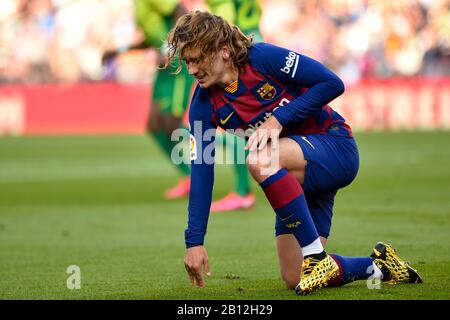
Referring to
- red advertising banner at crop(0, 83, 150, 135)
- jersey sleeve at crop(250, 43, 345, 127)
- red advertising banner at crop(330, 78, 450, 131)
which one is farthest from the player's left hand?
red advertising banner at crop(0, 83, 150, 135)

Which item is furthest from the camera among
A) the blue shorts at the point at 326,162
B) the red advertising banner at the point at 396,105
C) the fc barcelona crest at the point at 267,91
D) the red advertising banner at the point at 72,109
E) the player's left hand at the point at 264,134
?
the red advertising banner at the point at 72,109

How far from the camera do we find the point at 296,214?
17.7 ft

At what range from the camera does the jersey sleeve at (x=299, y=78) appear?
5.54 metres

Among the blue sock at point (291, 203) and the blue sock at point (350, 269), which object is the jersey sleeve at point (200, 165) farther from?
the blue sock at point (350, 269)

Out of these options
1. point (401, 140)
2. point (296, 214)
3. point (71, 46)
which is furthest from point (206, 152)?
point (71, 46)

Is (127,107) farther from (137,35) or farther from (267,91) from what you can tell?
(267,91)

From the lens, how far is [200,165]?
561cm

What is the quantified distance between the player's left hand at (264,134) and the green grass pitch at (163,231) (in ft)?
2.73

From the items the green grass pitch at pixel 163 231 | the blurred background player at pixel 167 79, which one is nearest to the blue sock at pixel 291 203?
the green grass pitch at pixel 163 231

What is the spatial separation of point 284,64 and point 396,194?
Answer: 6.50 m

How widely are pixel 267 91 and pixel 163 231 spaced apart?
149 inches

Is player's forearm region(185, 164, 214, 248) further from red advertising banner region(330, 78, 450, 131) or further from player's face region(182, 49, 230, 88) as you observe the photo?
red advertising banner region(330, 78, 450, 131)

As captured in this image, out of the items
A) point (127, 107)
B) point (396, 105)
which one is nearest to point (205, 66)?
point (396, 105)

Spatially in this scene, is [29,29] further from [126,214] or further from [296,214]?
[296,214]
